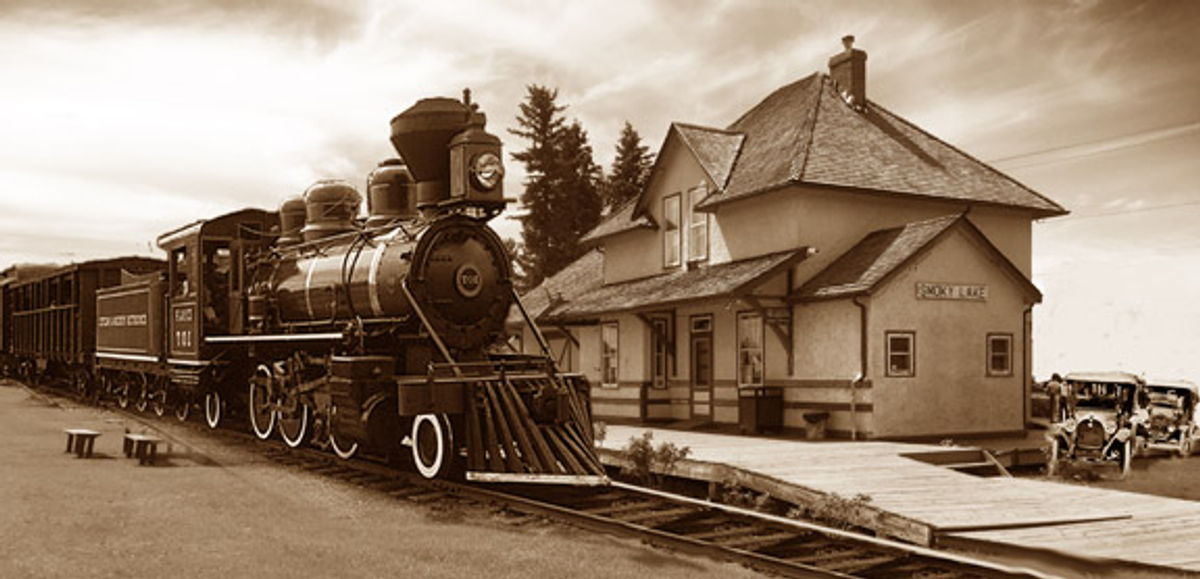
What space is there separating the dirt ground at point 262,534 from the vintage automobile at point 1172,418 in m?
14.1

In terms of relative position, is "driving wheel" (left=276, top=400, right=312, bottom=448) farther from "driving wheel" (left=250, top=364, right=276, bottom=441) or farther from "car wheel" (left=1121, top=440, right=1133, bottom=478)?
"car wheel" (left=1121, top=440, right=1133, bottom=478)

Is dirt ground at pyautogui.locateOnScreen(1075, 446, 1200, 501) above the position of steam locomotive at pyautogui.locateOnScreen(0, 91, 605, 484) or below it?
below

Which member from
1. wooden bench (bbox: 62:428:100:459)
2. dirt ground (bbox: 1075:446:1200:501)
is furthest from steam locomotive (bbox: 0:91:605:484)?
dirt ground (bbox: 1075:446:1200:501)

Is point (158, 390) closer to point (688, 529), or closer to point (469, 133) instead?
point (469, 133)

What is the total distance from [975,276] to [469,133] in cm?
1007

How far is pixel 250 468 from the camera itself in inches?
486

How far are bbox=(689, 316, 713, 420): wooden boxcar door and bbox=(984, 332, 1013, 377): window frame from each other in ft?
16.5

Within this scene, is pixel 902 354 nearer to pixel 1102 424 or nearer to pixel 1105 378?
pixel 1102 424

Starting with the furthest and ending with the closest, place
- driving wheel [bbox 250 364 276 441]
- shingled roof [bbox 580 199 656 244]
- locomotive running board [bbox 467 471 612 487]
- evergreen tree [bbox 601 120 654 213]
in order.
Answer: evergreen tree [bbox 601 120 654 213], shingled roof [bbox 580 199 656 244], driving wheel [bbox 250 364 276 441], locomotive running board [bbox 467 471 612 487]

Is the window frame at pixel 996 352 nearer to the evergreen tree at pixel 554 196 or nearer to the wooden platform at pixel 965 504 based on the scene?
the wooden platform at pixel 965 504

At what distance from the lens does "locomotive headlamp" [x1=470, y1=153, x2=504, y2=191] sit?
11673 millimetres

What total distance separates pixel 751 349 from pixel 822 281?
2081 mm

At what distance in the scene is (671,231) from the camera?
22047mm

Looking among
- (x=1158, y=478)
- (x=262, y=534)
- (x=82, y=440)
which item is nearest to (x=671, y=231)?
(x=1158, y=478)
